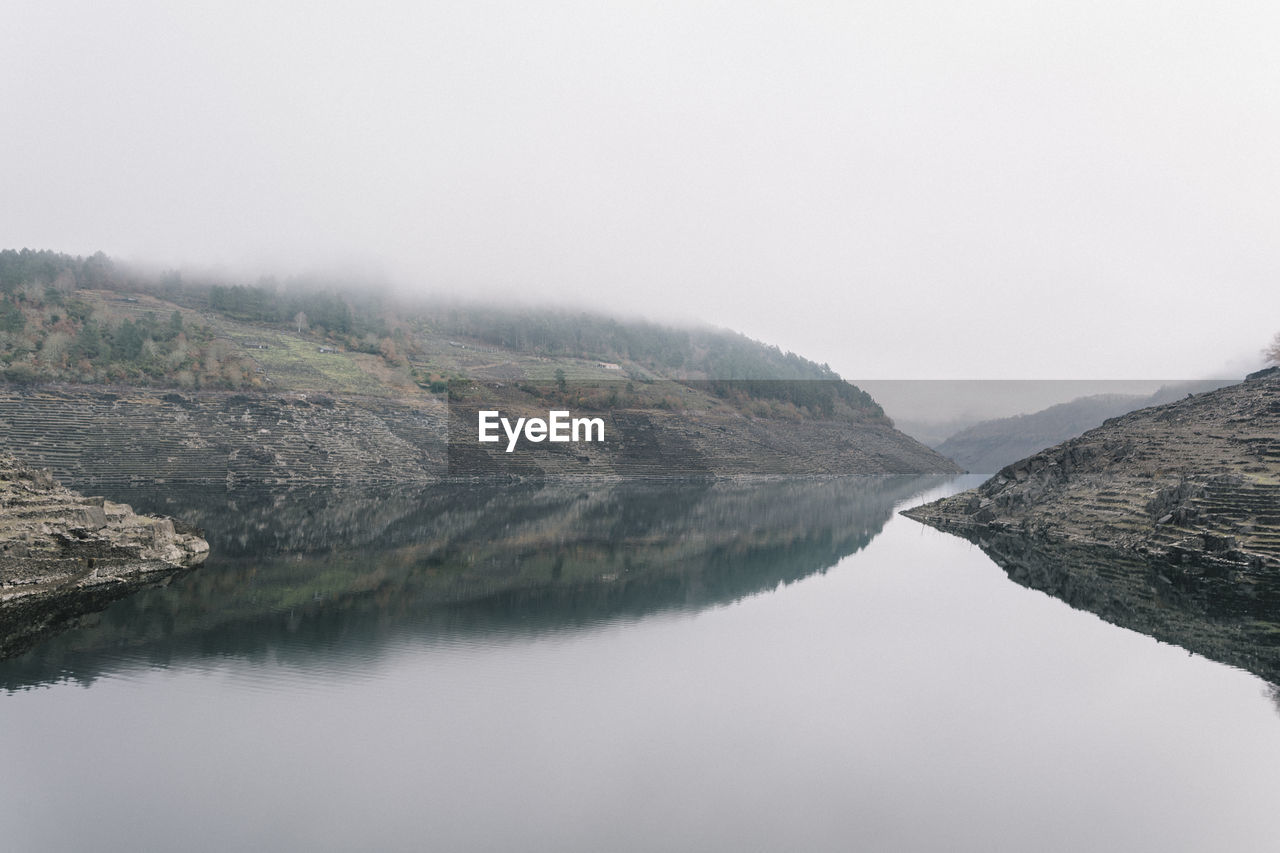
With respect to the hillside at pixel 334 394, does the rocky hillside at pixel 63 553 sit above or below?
below

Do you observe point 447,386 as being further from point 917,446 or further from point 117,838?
point 917,446

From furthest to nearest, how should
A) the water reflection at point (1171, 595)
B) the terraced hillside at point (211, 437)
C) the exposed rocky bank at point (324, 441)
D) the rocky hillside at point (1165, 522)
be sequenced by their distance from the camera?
1. the exposed rocky bank at point (324, 441)
2. the terraced hillside at point (211, 437)
3. the rocky hillside at point (1165, 522)
4. the water reflection at point (1171, 595)

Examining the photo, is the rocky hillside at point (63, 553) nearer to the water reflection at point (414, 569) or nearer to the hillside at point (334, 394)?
Result: the water reflection at point (414, 569)

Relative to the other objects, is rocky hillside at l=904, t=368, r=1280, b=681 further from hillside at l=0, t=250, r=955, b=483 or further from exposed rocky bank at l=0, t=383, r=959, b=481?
hillside at l=0, t=250, r=955, b=483

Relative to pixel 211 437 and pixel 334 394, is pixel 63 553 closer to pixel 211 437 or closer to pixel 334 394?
pixel 211 437

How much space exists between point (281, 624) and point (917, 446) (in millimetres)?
165209

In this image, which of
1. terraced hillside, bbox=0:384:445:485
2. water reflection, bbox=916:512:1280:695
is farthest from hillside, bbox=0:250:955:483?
water reflection, bbox=916:512:1280:695

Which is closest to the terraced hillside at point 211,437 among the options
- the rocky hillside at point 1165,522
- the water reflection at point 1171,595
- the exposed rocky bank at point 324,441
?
the exposed rocky bank at point 324,441

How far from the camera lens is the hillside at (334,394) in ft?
238

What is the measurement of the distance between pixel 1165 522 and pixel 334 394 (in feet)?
279

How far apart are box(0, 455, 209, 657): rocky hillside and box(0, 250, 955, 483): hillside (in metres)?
41.4

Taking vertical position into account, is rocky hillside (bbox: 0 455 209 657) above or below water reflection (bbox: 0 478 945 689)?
above

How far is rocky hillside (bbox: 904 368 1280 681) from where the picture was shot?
1043 inches

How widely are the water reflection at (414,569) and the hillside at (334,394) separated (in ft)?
42.9
